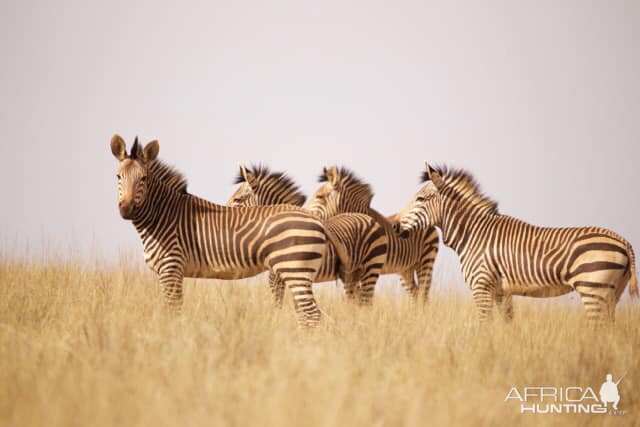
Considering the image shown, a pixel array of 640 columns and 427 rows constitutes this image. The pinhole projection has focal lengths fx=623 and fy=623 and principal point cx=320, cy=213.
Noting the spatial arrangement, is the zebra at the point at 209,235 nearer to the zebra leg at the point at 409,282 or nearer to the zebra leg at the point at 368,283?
the zebra leg at the point at 368,283

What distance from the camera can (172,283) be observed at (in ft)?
27.9

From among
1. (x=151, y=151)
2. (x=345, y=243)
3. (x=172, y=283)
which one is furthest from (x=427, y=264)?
(x=151, y=151)

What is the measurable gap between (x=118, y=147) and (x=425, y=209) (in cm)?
495

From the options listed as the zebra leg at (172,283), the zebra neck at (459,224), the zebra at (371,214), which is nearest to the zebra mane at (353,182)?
the zebra at (371,214)

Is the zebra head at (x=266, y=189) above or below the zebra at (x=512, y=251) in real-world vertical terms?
above

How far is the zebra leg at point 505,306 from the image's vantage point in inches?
381

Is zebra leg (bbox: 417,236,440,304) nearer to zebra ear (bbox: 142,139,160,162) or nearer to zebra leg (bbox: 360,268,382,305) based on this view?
A: zebra leg (bbox: 360,268,382,305)

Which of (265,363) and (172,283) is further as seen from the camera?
(172,283)

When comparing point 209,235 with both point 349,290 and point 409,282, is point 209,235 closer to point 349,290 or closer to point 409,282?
point 349,290

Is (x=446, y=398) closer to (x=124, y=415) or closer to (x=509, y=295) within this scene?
(x=124, y=415)

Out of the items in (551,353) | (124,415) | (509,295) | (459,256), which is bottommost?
(124,415)

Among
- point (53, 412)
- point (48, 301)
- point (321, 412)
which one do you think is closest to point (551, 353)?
point (321, 412)

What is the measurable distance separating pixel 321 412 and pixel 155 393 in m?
1.37

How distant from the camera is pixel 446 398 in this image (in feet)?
17.7
